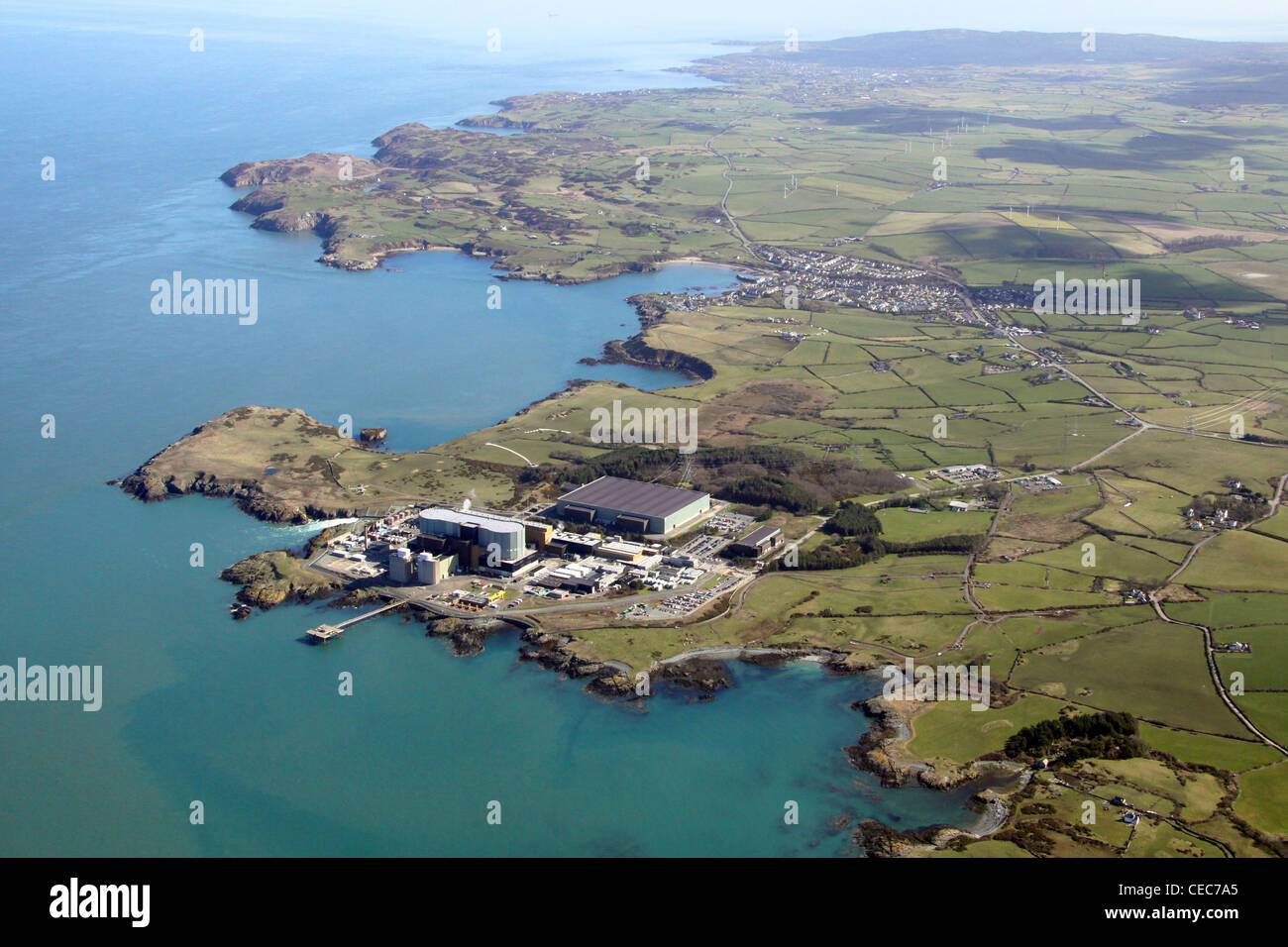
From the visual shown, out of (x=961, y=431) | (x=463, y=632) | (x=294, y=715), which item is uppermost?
(x=961, y=431)

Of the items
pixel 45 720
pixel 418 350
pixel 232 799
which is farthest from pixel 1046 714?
pixel 418 350

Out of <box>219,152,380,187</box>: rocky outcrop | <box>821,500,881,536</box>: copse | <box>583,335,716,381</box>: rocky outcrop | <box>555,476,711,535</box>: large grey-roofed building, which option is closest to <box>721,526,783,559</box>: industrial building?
<box>821,500,881,536</box>: copse

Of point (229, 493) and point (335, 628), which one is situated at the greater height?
point (229, 493)

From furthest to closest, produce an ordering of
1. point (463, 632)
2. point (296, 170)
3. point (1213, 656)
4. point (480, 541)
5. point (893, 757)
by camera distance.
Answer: point (296, 170)
point (480, 541)
point (463, 632)
point (1213, 656)
point (893, 757)

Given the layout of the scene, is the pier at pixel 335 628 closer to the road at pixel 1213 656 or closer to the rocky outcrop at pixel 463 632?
the rocky outcrop at pixel 463 632

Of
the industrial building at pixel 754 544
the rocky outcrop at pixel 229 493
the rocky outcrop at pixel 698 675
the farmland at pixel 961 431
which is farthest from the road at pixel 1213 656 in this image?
the rocky outcrop at pixel 229 493

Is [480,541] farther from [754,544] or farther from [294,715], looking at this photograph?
[294,715]

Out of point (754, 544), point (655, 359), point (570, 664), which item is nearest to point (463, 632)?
point (570, 664)
